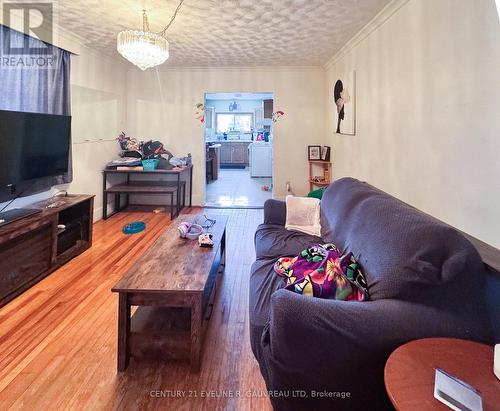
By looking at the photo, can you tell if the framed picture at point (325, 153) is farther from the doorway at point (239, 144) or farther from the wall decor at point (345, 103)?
the doorway at point (239, 144)

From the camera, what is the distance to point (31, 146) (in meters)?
2.76

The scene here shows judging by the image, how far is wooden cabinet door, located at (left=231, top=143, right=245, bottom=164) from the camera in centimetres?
1114

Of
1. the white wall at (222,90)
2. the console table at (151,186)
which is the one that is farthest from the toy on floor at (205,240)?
the white wall at (222,90)

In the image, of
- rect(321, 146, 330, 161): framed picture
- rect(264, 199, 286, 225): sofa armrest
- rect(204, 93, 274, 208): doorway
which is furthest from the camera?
rect(204, 93, 274, 208): doorway

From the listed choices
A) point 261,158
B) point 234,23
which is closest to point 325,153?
point 234,23

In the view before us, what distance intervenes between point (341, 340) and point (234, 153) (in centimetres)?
1031

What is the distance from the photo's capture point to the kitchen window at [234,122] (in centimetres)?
1154

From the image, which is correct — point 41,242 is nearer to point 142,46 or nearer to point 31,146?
point 31,146

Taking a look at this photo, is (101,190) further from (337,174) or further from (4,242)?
(337,174)

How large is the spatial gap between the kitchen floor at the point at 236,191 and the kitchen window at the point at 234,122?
2617 mm

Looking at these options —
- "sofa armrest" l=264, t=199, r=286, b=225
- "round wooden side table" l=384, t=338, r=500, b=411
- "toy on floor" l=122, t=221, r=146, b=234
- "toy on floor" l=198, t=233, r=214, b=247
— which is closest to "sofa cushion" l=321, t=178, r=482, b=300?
→ "round wooden side table" l=384, t=338, r=500, b=411

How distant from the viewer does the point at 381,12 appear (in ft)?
9.46
